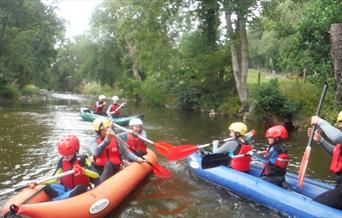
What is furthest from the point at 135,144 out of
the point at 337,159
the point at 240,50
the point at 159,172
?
the point at 240,50

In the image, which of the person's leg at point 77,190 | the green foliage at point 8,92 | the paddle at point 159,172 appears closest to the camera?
the person's leg at point 77,190

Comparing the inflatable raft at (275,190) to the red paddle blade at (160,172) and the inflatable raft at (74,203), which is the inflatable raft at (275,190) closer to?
the red paddle blade at (160,172)

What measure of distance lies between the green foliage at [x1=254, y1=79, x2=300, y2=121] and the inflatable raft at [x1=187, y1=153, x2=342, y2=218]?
1107cm

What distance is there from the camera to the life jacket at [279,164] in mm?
7352

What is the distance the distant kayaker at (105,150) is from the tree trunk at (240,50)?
50.7 feet

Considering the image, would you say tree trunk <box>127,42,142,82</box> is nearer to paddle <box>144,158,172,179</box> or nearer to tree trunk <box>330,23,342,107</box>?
paddle <box>144,158,172,179</box>

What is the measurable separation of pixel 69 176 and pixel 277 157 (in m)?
3.37

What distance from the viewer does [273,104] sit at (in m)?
19.9

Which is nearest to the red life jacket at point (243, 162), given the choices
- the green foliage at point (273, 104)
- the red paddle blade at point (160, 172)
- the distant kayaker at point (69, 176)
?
the red paddle blade at point (160, 172)

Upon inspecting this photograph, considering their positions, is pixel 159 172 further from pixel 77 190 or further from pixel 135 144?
pixel 77 190

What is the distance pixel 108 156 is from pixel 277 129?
297 centimetres

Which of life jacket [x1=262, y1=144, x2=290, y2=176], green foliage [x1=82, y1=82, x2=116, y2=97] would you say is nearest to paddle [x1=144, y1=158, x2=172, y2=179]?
life jacket [x1=262, y1=144, x2=290, y2=176]

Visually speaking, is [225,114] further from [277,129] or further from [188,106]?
[277,129]

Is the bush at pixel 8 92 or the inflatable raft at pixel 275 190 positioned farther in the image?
the bush at pixel 8 92
